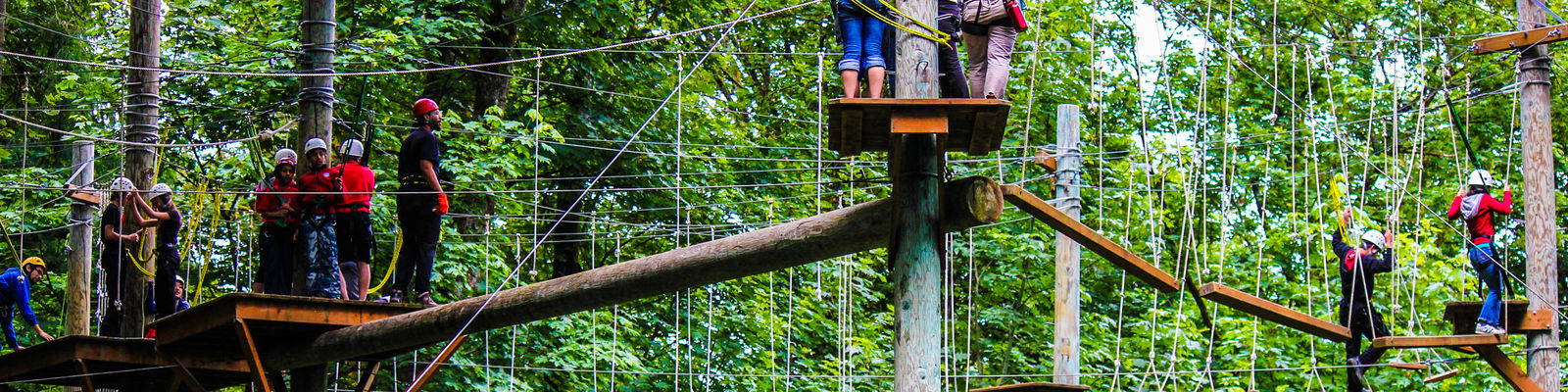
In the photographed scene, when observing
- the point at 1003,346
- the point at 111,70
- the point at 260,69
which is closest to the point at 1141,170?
the point at 1003,346

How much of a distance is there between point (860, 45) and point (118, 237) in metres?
5.30

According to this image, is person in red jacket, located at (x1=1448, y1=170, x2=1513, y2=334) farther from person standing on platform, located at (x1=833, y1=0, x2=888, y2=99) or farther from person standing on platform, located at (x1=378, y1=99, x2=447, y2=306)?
person standing on platform, located at (x1=378, y1=99, x2=447, y2=306)

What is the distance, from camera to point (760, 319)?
44.2 feet

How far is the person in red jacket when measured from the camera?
31.9 ft

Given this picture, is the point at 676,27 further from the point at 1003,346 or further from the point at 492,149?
the point at 1003,346

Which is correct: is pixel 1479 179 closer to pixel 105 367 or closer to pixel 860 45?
pixel 860 45

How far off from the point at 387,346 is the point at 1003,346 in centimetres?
843

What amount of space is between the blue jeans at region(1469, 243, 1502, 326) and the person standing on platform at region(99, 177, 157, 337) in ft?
24.2

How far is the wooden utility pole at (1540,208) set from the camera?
395 inches

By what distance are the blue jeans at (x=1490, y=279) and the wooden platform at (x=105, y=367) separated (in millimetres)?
6811

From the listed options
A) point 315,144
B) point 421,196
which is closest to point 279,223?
point 315,144

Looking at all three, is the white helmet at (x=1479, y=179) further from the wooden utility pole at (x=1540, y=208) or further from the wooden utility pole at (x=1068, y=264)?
the wooden utility pole at (x=1068, y=264)

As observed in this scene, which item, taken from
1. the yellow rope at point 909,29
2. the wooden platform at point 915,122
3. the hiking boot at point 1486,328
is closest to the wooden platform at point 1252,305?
the wooden platform at point 915,122

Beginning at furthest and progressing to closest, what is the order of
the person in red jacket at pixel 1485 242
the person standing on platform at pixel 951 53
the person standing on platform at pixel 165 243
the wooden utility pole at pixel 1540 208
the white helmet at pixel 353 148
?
the wooden utility pole at pixel 1540 208, the person in red jacket at pixel 1485 242, the person standing on platform at pixel 165 243, the white helmet at pixel 353 148, the person standing on platform at pixel 951 53
